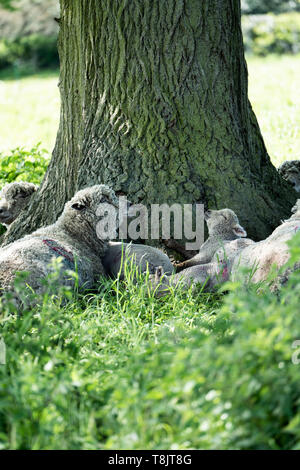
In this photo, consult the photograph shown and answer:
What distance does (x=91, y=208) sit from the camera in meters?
5.57

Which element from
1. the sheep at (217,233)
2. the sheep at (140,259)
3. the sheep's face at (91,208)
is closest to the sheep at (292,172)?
the sheep at (217,233)

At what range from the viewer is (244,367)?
2746 millimetres

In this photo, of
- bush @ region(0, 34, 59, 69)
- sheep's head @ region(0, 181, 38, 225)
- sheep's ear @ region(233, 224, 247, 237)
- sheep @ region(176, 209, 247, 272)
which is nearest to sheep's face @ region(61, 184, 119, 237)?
sheep @ region(176, 209, 247, 272)

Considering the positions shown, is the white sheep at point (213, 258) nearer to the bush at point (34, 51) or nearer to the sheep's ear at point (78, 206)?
the sheep's ear at point (78, 206)

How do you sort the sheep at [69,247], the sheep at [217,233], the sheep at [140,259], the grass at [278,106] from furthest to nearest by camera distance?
1. the grass at [278,106]
2. the sheep at [217,233]
3. the sheep at [140,259]
4. the sheep at [69,247]

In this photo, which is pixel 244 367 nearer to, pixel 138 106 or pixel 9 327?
pixel 9 327

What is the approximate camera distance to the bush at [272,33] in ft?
101

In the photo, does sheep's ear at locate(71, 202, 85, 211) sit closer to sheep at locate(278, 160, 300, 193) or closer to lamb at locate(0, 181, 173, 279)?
lamb at locate(0, 181, 173, 279)

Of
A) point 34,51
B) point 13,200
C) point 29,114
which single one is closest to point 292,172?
point 13,200

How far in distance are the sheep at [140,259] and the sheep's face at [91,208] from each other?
0.33 m

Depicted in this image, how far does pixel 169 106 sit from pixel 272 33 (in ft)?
95.6

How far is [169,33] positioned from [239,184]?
1559mm

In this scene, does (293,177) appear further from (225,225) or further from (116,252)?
(116,252)
